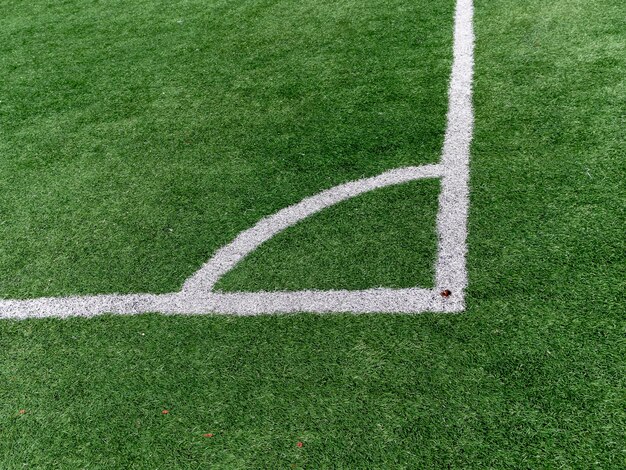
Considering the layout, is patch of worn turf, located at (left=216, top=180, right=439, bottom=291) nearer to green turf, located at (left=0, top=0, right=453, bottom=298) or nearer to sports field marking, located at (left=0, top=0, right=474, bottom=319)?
sports field marking, located at (left=0, top=0, right=474, bottom=319)

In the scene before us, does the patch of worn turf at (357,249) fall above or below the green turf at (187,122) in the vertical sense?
below

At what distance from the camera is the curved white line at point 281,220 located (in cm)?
295

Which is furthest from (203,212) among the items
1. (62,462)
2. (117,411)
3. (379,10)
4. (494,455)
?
(379,10)

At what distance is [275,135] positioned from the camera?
3.77 m

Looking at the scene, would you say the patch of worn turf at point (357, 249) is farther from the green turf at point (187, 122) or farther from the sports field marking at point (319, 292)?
the green turf at point (187, 122)

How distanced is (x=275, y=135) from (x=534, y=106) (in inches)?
62.0

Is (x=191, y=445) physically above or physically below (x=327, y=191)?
below

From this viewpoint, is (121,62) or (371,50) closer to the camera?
(371,50)

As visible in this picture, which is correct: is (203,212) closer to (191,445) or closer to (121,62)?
(191,445)

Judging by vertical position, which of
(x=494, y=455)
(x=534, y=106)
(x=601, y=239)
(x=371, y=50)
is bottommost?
(x=494, y=455)

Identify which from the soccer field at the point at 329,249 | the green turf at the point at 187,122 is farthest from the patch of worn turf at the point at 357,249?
the green turf at the point at 187,122

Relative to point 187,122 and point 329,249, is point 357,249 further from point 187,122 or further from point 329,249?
point 187,122

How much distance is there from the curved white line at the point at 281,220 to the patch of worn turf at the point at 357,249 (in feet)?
0.14

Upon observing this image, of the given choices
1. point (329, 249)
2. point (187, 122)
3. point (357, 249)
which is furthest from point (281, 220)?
point (187, 122)
